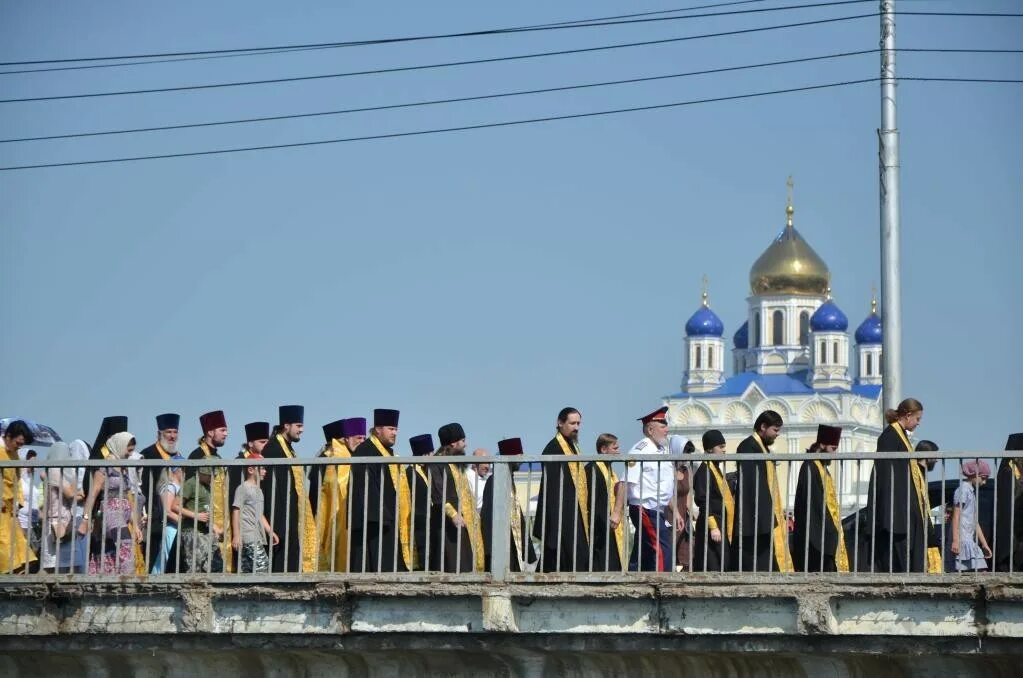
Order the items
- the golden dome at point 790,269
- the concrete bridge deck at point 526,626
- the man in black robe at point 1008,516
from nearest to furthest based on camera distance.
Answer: the concrete bridge deck at point 526,626 → the man in black robe at point 1008,516 → the golden dome at point 790,269

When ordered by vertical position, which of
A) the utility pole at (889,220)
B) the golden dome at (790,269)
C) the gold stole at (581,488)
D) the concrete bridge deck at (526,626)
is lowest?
the concrete bridge deck at (526,626)

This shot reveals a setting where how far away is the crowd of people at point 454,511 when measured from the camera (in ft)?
44.1

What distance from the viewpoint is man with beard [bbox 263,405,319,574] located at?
546 inches

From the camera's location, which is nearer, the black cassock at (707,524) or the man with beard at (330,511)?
the black cassock at (707,524)

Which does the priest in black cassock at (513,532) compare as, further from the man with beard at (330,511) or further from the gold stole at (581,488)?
the man with beard at (330,511)

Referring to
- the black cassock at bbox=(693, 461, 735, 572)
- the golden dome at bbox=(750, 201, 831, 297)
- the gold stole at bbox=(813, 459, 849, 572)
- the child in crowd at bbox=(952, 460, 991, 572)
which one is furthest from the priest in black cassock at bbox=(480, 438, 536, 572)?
the golden dome at bbox=(750, 201, 831, 297)

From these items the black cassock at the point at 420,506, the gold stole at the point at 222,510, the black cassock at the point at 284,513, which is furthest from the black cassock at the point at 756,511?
the gold stole at the point at 222,510

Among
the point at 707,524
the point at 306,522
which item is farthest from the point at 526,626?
the point at 306,522

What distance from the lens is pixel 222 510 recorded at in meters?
14.0

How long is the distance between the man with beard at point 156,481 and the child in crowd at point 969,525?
5.14 m

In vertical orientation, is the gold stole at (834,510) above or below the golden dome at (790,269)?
below

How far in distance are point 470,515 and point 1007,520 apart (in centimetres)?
348

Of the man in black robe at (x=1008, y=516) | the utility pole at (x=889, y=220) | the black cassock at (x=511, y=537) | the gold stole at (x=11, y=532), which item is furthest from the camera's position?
the utility pole at (x=889, y=220)

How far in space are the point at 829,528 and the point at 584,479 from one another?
64.7 inches
